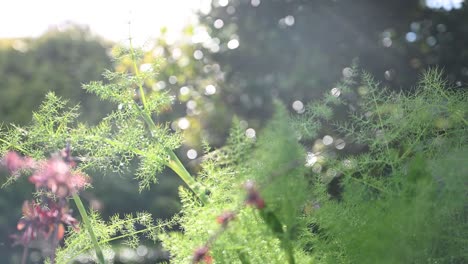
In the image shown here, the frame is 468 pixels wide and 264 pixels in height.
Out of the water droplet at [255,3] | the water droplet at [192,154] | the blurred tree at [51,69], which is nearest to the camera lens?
the water droplet at [192,154]

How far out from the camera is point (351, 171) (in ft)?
2.81

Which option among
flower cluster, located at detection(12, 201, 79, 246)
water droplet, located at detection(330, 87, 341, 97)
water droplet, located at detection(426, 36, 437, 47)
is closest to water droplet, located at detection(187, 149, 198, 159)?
water droplet, located at detection(426, 36, 437, 47)

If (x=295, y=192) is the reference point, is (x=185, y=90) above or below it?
above

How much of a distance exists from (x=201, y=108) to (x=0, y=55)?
1.60m

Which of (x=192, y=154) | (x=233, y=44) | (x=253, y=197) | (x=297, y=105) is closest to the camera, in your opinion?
(x=253, y=197)

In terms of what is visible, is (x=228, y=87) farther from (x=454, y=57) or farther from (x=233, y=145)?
(x=233, y=145)

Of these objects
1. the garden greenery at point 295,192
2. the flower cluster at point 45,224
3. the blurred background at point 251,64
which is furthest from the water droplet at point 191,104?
the flower cluster at point 45,224

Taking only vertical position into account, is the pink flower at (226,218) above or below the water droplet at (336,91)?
below

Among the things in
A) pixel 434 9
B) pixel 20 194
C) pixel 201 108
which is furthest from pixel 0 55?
pixel 434 9

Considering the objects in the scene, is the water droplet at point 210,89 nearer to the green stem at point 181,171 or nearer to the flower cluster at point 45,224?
the green stem at point 181,171

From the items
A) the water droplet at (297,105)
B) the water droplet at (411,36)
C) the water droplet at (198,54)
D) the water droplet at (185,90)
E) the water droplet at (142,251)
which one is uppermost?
the water droplet at (198,54)

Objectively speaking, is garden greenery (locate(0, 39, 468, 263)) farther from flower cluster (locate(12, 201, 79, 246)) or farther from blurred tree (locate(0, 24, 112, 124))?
blurred tree (locate(0, 24, 112, 124))

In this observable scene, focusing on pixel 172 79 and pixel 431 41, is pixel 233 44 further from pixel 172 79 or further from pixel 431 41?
pixel 431 41

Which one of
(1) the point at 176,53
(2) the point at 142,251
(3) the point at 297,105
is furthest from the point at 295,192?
(1) the point at 176,53
